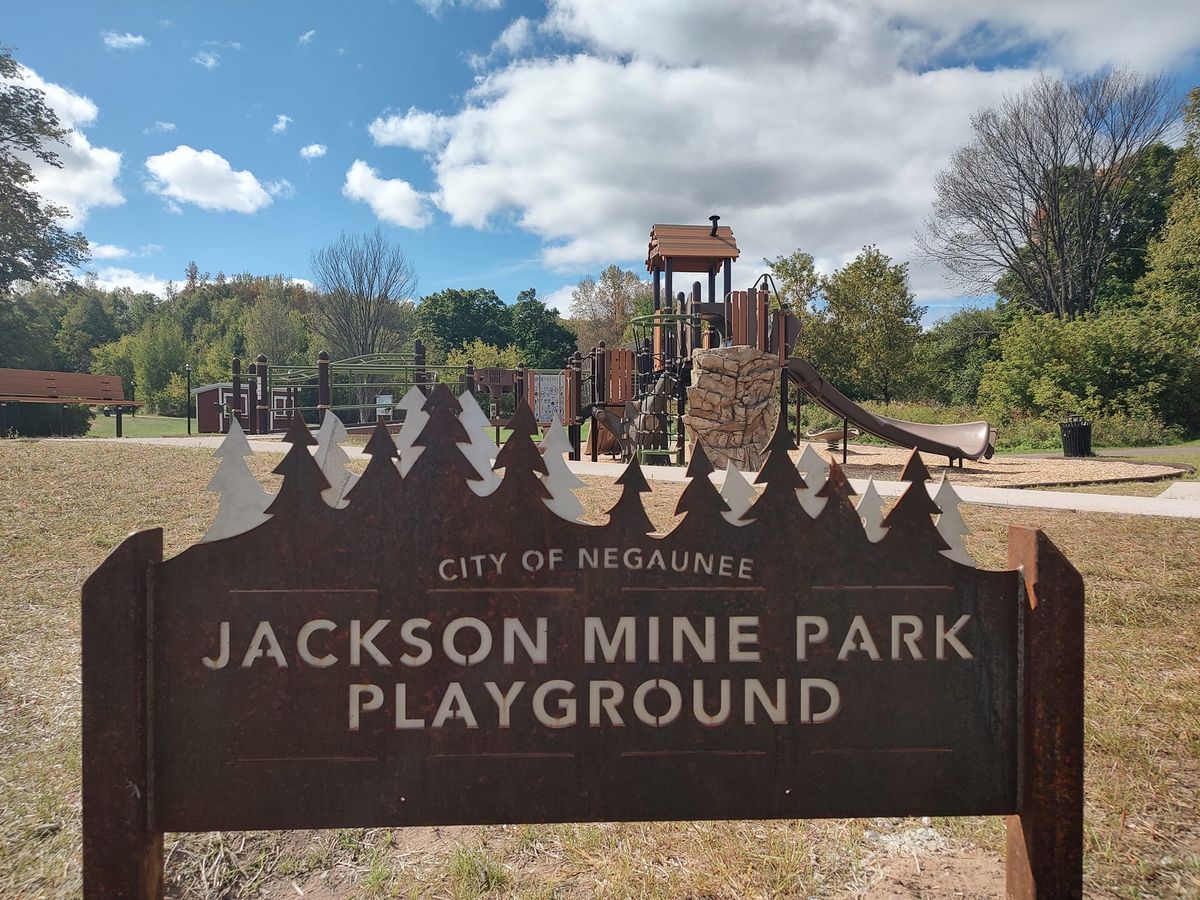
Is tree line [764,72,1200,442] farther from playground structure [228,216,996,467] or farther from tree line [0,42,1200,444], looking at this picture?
playground structure [228,216,996,467]

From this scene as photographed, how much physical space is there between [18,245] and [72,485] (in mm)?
31068

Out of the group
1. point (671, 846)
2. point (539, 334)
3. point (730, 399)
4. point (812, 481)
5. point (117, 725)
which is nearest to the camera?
point (117, 725)

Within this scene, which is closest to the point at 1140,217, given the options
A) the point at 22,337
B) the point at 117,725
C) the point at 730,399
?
the point at 730,399

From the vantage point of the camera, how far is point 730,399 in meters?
11.8

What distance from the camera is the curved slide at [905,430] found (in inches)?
500

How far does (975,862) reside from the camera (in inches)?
86.7

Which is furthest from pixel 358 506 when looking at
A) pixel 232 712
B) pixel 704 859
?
pixel 704 859

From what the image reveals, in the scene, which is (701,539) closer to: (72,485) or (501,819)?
(501,819)

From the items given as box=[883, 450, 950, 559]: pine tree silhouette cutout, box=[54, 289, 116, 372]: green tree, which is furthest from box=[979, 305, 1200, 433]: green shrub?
box=[54, 289, 116, 372]: green tree

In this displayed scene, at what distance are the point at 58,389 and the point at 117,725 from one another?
26.0 meters

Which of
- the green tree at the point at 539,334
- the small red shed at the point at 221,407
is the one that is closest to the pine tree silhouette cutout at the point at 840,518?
the small red shed at the point at 221,407

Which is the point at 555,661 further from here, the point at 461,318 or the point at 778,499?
the point at 461,318

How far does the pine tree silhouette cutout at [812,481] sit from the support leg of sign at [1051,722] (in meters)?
0.41

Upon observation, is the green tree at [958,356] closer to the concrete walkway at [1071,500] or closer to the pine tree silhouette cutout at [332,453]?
the concrete walkway at [1071,500]
